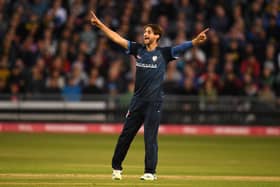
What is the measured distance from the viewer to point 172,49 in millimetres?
14930

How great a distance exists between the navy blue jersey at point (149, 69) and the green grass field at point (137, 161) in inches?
60.0

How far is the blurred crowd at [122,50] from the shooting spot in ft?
98.0

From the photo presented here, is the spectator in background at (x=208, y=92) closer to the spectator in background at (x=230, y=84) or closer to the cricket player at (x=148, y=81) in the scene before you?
the spectator in background at (x=230, y=84)

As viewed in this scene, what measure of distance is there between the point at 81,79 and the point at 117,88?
1.28 metres

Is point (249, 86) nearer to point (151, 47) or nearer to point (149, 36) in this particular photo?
point (151, 47)

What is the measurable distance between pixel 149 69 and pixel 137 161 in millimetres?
6526

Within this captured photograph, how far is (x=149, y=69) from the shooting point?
14.9 metres

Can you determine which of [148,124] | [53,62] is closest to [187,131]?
[53,62]

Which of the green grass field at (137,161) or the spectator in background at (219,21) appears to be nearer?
the green grass field at (137,161)

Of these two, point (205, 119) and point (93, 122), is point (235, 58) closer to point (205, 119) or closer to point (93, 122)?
point (205, 119)

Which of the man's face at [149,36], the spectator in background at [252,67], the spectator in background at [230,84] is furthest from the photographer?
the spectator in background at [252,67]

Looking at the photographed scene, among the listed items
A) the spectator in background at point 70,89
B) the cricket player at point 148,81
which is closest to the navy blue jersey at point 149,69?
the cricket player at point 148,81

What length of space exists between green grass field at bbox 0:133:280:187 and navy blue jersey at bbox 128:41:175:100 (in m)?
1.52

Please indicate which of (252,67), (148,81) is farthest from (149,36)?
(252,67)
